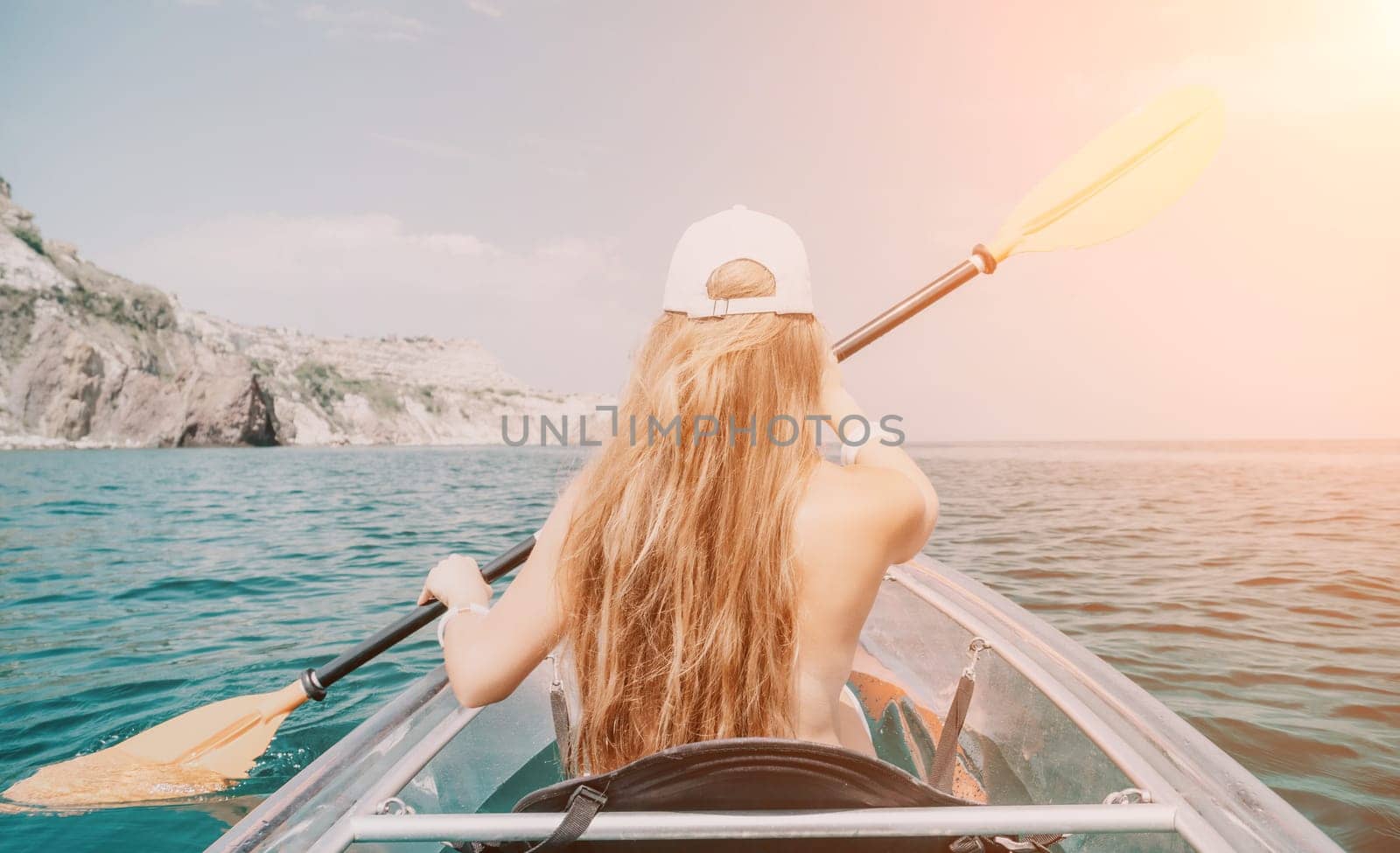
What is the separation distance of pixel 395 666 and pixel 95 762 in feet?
5.61

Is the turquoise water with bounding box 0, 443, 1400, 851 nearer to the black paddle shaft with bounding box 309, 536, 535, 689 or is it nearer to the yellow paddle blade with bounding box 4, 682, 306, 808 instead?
the yellow paddle blade with bounding box 4, 682, 306, 808

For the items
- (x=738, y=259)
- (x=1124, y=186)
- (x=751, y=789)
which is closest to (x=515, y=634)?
(x=751, y=789)

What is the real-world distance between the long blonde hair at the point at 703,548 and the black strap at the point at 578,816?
0.80ft

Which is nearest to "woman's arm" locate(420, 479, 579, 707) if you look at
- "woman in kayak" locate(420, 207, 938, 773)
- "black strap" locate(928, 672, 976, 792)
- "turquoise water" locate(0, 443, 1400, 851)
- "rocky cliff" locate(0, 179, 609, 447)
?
"woman in kayak" locate(420, 207, 938, 773)

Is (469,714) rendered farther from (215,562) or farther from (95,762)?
(215,562)

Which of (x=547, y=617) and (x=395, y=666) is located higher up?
(x=547, y=617)

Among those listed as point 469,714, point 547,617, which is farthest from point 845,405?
point 469,714

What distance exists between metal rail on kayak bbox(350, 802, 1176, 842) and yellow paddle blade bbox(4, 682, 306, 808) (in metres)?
2.18

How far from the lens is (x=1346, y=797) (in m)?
3.03

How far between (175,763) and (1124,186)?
4894 millimetres

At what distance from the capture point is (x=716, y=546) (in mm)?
1344

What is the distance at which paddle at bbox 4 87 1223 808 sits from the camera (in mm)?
2949

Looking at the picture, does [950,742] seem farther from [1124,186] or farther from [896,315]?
[1124,186]

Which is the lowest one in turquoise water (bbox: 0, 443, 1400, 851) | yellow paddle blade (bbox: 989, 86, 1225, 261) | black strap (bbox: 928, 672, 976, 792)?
turquoise water (bbox: 0, 443, 1400, 851)
